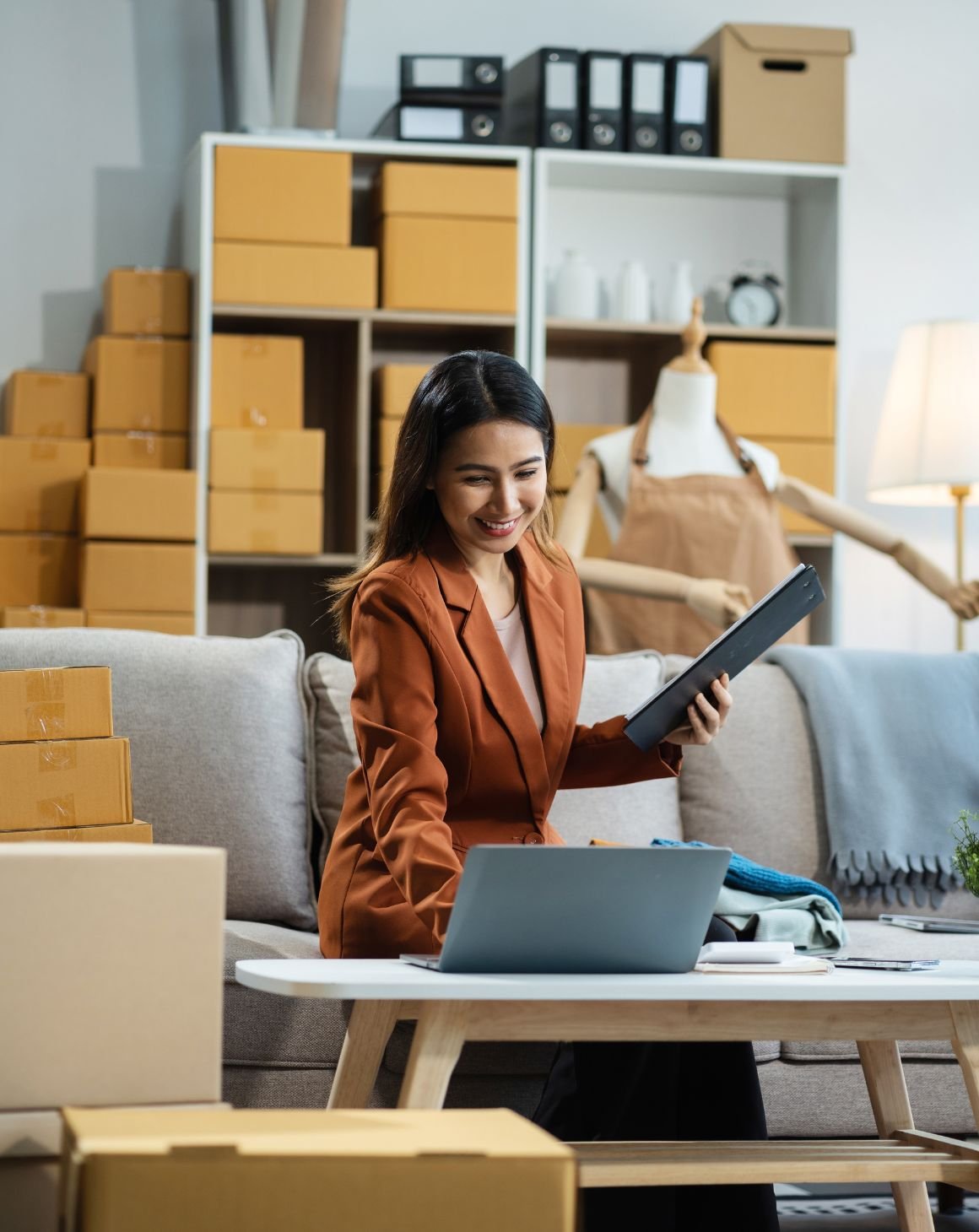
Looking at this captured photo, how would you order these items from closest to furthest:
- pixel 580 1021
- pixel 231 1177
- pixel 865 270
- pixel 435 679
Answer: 1. pixel 231 1177
2. pixel 580 1021
3. pixel 435 679
4. pixel 865 270

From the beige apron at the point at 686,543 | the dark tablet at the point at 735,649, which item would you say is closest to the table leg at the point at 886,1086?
the dark tablet at the point at 735,649

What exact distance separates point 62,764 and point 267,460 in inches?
71.7

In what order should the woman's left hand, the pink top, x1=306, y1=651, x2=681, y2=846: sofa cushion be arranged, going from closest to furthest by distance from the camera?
the woman's left hand → the pink top → x1=306, y1=651, x2=681, y2=846: sofa cushion

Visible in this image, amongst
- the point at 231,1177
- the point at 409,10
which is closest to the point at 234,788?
the point at 231,1177

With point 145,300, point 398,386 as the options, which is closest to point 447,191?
point 398,386

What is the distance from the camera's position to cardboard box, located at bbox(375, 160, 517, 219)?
3.73 m

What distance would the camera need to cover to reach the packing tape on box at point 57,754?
188 cm

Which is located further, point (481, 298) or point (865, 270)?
point (865, 270)

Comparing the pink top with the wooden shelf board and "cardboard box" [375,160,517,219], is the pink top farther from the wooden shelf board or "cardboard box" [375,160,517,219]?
"cardboard box" [375,160,517,219]

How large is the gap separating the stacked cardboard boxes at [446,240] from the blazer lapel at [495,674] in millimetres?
2057

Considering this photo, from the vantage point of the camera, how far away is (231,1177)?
95cm

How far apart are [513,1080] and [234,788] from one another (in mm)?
580

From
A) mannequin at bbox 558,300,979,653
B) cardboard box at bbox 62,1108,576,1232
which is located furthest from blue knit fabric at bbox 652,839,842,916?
mannequin at bbox 558,300,979,653

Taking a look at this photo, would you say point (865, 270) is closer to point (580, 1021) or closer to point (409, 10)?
point (409, 10)
